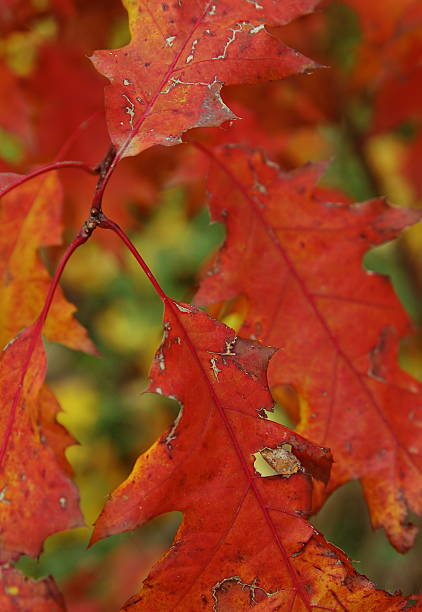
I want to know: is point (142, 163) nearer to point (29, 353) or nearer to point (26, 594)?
point (29, 353)

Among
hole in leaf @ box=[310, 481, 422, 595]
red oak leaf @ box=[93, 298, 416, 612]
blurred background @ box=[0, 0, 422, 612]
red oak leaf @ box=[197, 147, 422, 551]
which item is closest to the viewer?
red oak leaf @ box=[93, 298, 416, 612]

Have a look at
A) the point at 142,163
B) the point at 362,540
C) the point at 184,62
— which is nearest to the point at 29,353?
the point at 184,62

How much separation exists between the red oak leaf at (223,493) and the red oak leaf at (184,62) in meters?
0.20

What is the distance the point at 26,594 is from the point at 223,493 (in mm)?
232

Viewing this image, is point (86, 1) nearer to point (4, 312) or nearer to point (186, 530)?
point (4, 312)

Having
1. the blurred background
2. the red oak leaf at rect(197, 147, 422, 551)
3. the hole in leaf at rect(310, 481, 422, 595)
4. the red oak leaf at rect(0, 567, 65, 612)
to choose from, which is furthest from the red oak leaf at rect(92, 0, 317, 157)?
the hole in leaf at rect(310, 481, 422, 595)

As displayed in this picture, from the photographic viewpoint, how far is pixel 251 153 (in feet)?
3.72

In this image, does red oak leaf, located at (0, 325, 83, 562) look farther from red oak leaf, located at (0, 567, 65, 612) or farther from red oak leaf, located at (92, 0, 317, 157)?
red oak leaf, located at (92, 0, 317, 157)

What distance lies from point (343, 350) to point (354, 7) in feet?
3.06

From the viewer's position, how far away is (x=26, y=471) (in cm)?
81

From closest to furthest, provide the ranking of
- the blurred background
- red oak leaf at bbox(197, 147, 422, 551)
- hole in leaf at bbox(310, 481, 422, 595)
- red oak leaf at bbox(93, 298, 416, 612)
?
red oak leaf at bbox(93, 298, 416, 612) < red oak leaf at bbox(197, 147, 422, 551) < the blurred background < hole in leaf at bbox(310, 481, 422, 595)

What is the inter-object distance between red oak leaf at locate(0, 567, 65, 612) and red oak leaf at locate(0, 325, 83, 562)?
0.07ft

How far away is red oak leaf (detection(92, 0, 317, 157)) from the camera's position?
82 cm

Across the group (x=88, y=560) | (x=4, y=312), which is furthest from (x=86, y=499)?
(x=4, y=312)
